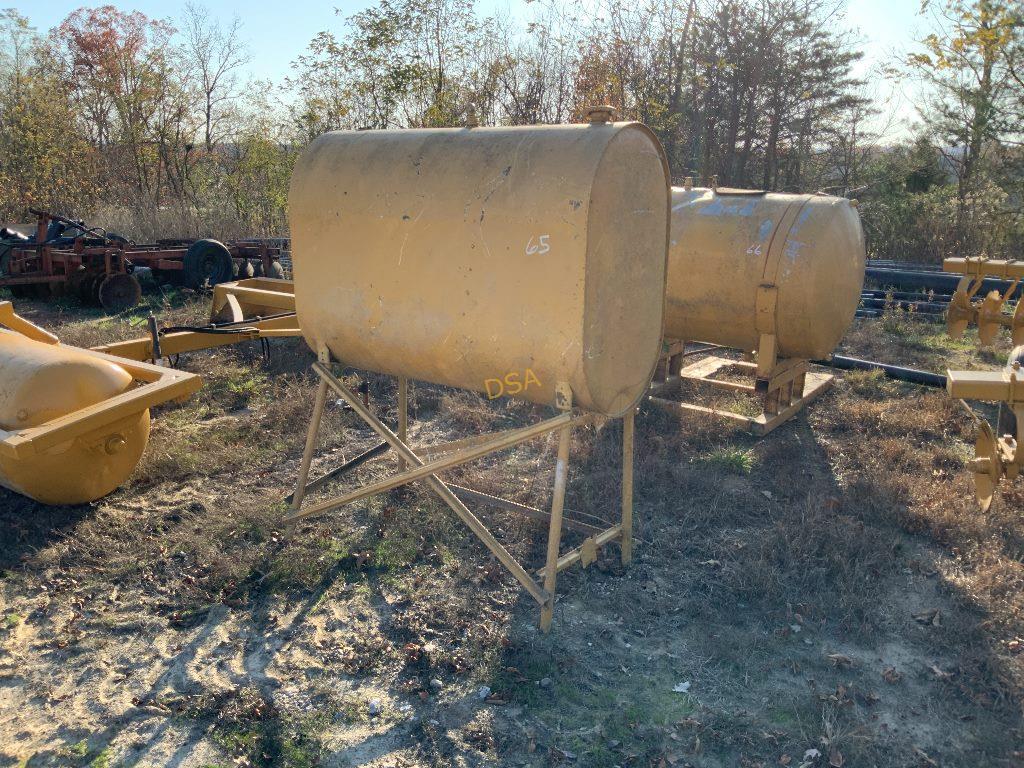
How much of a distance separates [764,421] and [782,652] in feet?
9.22

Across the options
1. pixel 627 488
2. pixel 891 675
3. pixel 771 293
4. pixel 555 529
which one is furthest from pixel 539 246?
pixel 771 293

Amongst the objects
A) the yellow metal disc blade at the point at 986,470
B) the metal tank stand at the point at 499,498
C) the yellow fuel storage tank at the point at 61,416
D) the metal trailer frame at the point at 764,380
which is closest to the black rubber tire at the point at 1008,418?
the yellow metal disc blade at the point at 986,470

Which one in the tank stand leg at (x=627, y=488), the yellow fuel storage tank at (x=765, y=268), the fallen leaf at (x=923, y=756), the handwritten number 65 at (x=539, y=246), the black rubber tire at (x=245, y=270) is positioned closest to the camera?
the fallen leaf at (x=923, y=756)

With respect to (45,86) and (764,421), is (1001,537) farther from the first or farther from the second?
(45,86)

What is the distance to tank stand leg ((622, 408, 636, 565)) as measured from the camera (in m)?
3.91

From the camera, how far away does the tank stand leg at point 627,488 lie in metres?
3.91

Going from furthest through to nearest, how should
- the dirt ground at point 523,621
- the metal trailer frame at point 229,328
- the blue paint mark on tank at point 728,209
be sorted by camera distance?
the blue paint mark on tank at point 728,209
the metal trailer frame at point 229,328
the dirt ground at point 523,621

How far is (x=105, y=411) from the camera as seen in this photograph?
404 cm

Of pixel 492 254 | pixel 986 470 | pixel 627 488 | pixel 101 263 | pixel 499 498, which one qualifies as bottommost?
pixel 499 498

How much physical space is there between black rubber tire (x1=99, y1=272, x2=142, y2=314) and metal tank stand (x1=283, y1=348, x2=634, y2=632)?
7420 millimetres

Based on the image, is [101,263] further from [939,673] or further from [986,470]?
[939,673]

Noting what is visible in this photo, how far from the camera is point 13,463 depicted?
4074 millimetres

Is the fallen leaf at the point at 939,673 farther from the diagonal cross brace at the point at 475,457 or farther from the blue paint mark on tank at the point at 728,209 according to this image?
the blue paint mark on tank at the point at 728,209

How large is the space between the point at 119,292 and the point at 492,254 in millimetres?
9205
